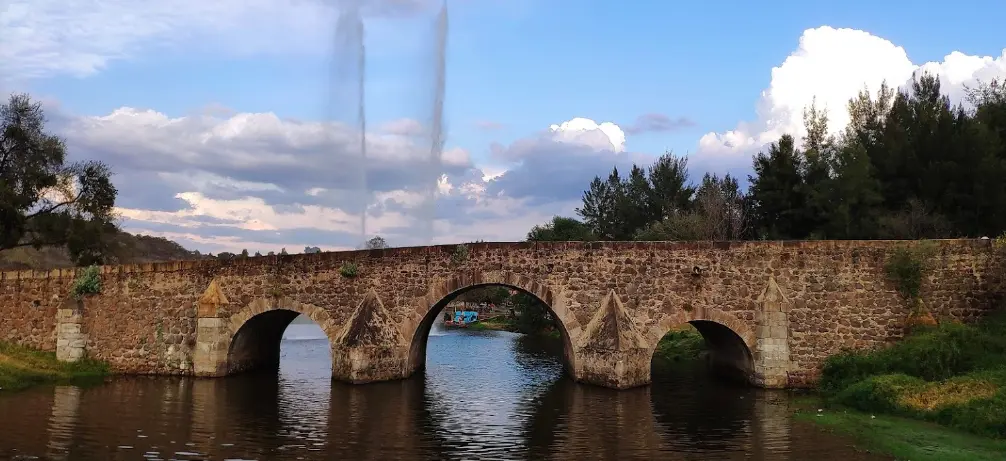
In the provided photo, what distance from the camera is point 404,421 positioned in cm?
1622

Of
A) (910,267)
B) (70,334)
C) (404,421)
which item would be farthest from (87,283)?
(910,267)

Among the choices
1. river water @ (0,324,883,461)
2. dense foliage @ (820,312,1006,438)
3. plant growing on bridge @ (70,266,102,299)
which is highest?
plant growing on bridge @ (70,266,102,299)

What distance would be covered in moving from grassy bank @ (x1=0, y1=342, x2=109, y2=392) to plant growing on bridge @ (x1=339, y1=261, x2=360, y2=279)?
8.96m

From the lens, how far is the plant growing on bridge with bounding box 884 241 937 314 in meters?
20.8

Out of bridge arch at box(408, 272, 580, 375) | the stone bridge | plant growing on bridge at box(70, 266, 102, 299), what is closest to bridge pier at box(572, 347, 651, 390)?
the stone bridge

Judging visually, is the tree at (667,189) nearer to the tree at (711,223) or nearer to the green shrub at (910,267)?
the tree at (711,223)

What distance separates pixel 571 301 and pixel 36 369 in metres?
17.7

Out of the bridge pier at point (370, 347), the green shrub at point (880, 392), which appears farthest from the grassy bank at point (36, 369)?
the green shrub at point (880, 392)

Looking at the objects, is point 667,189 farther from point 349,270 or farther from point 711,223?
point 349,270

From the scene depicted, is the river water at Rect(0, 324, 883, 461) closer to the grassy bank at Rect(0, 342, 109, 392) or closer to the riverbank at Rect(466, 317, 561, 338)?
the grassy bank at Rect(0, 342, 109, 392)

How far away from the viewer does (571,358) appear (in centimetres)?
2281

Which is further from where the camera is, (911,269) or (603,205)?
(603,205)

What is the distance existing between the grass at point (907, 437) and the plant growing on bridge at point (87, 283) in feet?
76.6

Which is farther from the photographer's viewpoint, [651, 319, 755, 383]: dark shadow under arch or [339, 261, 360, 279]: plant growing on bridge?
[339, 261, 360, 279]: plant growing on bridge
